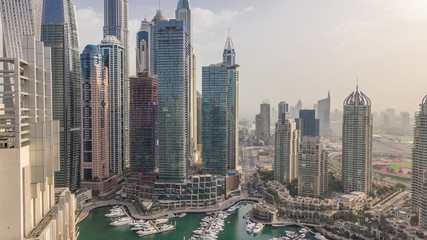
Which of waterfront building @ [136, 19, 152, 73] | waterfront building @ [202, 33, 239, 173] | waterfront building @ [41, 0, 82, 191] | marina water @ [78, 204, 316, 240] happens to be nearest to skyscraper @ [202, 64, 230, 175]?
waterfront building @ [202, 33, 239, 173]

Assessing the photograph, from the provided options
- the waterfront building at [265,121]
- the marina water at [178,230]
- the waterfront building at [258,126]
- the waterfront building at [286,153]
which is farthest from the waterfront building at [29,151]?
the waterfront building at [258,126]

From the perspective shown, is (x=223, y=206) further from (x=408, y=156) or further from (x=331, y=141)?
(x=331, y=141)

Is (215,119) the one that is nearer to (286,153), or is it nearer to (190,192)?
(286,153)

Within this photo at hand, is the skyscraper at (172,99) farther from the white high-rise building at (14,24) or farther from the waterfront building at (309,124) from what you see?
the waterfront building at (309,124)

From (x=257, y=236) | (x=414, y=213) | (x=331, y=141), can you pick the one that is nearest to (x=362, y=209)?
(x=414, y=213)

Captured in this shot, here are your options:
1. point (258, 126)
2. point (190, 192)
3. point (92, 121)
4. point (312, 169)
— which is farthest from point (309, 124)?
point (92, 121)

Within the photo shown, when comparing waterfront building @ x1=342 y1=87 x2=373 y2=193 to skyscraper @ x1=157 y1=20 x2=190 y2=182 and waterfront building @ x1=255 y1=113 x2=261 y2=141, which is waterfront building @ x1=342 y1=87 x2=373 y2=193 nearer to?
skyscraper @ x1=157 y1=20 x2=190 y2=182
